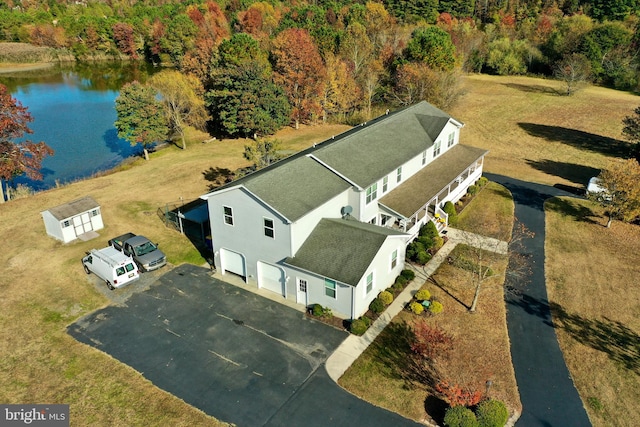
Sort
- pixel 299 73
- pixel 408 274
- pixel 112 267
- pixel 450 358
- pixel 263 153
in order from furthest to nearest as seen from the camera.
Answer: pixel 299 73
pixel 263 153
pixel 408 274
pixel 112 267
pixel 450 358

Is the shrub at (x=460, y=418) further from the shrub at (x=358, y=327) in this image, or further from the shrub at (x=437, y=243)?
the shrub at (x=437, y=243)

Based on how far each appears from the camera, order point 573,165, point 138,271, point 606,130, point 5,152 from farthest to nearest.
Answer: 1. point 606,130
2. point 573,165
3. point 5,152
4. point 138,271

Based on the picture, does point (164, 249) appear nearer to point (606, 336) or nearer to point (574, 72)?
point (606, 336)

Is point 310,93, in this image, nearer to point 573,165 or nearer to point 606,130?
point 573,165

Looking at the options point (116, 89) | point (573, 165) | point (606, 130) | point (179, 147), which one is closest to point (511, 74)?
point (606, 130)

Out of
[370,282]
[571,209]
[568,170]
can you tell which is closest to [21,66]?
[370,282]

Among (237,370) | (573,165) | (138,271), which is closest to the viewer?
(237,370)

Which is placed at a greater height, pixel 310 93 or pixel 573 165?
pixel 310 93
